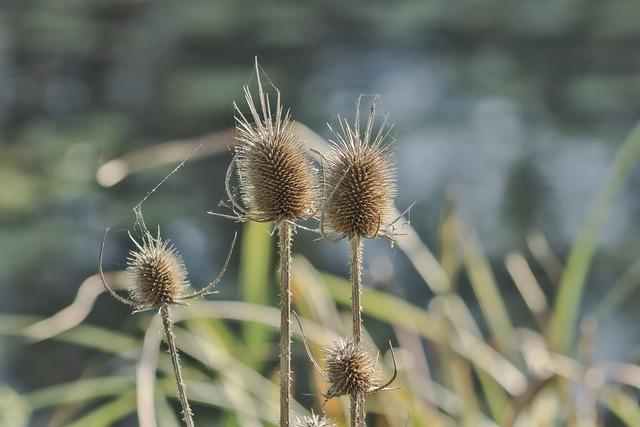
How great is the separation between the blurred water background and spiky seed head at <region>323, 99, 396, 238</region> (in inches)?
73.6

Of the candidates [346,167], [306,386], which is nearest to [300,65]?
[306,386]

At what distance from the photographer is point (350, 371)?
0.36 meters

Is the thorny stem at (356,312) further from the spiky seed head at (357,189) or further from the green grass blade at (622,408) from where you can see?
the green grass blade at (622,408)

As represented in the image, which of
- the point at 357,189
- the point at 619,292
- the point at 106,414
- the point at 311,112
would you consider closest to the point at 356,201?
the point at 357,189

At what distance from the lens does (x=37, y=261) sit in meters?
2.52

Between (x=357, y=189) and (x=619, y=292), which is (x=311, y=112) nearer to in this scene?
(x=619, y=292)

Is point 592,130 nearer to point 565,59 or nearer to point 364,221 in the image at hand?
point 565,59

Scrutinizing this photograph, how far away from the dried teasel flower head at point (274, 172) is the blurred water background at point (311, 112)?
6.17ft

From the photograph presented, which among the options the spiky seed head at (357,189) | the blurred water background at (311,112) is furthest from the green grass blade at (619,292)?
the spiky seed head at (357,189)

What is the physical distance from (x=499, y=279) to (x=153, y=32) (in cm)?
158

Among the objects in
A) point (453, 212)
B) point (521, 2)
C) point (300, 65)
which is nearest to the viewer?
point (453, 212)

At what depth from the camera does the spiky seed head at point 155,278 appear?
36 cm

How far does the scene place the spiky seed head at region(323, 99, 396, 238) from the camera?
0.38 m

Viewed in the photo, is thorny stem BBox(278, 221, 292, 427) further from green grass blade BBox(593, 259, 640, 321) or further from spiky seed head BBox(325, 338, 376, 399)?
green grass blade BBox(593, 259, 640, 321)
